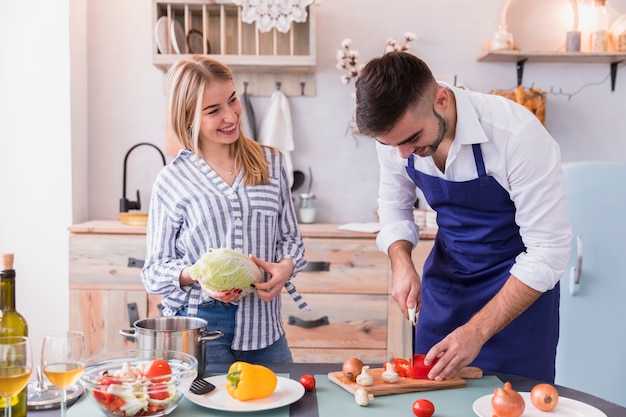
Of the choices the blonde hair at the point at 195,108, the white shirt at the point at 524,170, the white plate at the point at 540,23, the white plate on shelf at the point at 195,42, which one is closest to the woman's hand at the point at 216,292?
the blonde hair at the point at 195,108

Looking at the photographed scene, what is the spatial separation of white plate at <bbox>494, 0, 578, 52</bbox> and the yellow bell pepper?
2.90 meters

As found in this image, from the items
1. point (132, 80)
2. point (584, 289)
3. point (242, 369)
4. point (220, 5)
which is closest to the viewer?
point (242, 369)

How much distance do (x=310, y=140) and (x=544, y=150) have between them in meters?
2.17

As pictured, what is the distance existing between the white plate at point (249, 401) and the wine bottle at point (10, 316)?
309 mm

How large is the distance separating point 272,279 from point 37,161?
2.20 m

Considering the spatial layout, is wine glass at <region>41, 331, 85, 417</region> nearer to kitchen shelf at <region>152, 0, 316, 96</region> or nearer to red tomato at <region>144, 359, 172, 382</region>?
red tomato at <region>144, 359, 172, 382</region>

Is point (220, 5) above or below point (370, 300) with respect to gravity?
above

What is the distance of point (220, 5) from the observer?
11.3 feet

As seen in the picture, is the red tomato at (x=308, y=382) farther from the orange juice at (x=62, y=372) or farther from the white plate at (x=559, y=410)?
the orange juice at (x=62, y=372)

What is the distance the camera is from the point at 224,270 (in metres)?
1.67

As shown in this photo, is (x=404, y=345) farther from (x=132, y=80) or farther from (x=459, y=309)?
(x=132, y=80)

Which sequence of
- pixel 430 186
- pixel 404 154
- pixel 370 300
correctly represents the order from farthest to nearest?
1. pixel 370 300
2. pixel 430 186
3. pixel 404 154

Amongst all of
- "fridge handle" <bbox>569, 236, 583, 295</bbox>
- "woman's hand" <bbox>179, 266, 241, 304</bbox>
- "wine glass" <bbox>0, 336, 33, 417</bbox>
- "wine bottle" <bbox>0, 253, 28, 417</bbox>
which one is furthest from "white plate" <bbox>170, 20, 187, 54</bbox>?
"wine glass" <bbox>0, 336, 33, 417</bbox>

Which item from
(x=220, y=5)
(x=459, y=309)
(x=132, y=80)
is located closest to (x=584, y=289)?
(x=459, y=309)
